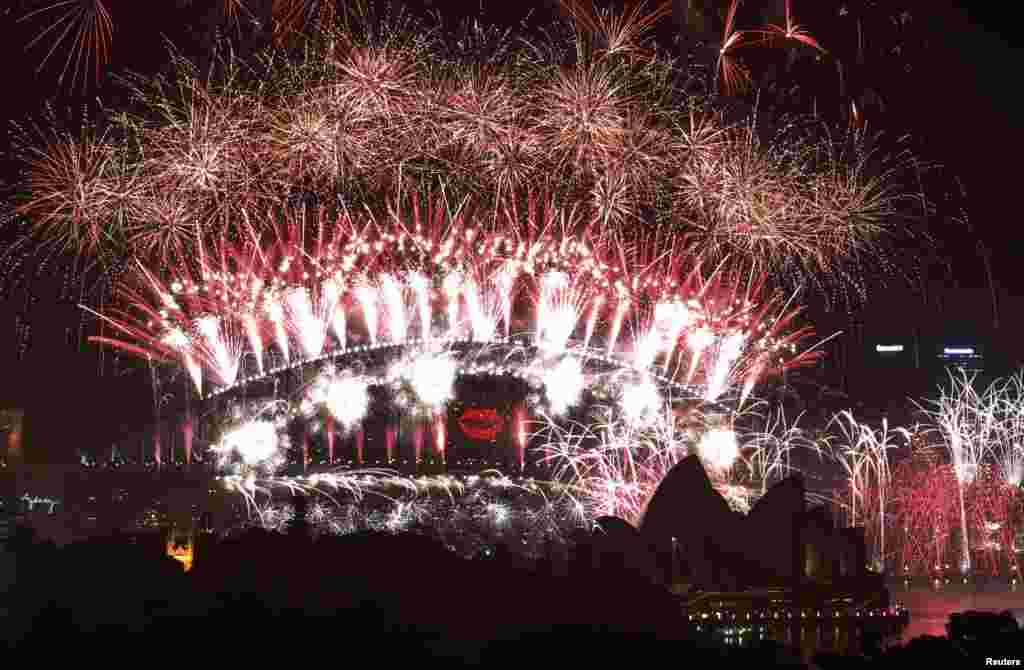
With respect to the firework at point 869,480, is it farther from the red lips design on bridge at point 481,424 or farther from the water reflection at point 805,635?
the red lips design on bridge at point 481,424

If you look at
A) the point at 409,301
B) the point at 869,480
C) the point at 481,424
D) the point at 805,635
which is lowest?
the point at 805,635

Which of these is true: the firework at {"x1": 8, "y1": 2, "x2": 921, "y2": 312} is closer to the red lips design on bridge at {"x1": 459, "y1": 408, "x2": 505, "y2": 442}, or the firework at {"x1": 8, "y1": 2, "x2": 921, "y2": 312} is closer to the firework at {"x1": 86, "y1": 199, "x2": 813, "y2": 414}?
the firework at {"x1": 86, "y1": 199, "x2": 813, "y2": 414}

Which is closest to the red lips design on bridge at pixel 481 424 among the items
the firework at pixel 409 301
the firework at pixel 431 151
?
the firework at pixel 409 301

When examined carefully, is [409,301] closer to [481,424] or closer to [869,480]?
[481,424]

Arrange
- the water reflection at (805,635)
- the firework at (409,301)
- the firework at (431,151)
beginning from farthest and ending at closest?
the firework at (409,301) → the firework at (431,151) → the water reflection at (805,635)

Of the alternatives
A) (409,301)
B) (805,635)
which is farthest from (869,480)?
(805,635)

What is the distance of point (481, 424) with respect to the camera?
115ft

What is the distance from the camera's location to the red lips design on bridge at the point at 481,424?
34.9 meters

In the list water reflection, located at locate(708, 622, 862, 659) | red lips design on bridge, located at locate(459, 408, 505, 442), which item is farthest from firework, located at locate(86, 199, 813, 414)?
water reflection, located at locate(708, 622, 862, 659)

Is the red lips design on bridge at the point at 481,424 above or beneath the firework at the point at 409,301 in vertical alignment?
beneath

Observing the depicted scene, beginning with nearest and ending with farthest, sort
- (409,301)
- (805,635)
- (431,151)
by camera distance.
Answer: (805,635), (431,151), (409,301)

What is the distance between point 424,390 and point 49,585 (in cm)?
1801

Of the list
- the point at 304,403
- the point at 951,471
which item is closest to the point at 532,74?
the point at 304,403

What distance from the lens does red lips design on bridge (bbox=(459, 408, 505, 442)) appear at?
3491 cm
